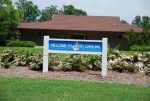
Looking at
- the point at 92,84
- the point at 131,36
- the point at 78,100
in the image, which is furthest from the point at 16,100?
the point at 131,36

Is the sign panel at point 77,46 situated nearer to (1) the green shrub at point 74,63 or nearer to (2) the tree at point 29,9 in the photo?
(1) the green shrub at point 74,63

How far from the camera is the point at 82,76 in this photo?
8.88 m

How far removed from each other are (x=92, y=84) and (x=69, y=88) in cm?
90

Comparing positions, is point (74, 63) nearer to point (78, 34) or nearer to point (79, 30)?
point (79, 30)

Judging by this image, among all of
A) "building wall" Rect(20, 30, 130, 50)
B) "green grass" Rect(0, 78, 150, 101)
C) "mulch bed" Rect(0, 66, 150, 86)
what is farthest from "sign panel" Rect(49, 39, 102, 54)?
"building wall" Rect(20, 30, 130, 50)

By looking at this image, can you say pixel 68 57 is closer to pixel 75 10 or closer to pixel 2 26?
pixel 2 26

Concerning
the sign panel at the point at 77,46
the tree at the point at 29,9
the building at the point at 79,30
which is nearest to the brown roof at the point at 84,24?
the building at the point at 79,30

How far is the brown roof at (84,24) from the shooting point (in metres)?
35.9

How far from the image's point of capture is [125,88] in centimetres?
732

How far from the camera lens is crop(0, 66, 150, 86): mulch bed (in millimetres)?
8477

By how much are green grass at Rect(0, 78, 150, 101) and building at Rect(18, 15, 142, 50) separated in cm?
2787

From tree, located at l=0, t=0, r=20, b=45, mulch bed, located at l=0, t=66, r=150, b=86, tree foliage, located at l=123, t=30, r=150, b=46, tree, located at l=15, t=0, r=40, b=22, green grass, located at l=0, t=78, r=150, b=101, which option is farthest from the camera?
tree, located at l=15, t=0, r=40, b=22

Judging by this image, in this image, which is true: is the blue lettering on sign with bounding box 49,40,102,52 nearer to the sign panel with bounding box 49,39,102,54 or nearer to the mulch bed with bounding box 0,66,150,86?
the sign panel with bounding box 49,39,102,54

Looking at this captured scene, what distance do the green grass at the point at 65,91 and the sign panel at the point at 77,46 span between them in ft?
5.84
